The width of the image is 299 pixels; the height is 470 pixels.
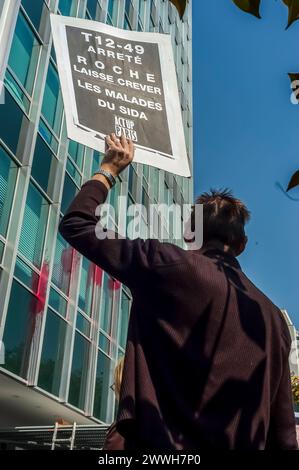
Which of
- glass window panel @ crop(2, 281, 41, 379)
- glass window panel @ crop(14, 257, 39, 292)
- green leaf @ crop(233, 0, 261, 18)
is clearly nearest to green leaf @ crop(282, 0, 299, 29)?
green leaf @ crop(233, 0, 261, 18)

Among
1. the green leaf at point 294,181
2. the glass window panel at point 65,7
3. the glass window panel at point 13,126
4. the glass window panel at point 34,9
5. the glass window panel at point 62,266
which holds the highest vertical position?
the glass window panel at point 65,7

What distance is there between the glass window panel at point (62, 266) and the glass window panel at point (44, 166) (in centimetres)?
119

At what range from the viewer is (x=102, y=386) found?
14.0 metres

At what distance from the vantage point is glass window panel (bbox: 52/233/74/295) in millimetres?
11992

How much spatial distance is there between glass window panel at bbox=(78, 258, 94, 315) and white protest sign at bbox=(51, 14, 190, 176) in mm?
11221

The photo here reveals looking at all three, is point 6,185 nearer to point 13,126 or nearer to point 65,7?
point 13,126

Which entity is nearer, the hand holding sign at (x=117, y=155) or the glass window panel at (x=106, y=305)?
the hand holding sign at (x=117, y=155)

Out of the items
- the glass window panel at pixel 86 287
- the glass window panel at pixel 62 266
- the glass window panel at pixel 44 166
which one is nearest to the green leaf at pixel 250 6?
the glass window panel at pixel 44 166

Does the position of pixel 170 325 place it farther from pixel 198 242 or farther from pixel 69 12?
pixel 69 12

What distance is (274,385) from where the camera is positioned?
172cm

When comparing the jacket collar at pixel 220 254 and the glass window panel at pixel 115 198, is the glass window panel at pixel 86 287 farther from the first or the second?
the jacket collar at pixel 220 254

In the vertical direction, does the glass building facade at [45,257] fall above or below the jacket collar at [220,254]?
above

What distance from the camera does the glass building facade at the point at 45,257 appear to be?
10.3m

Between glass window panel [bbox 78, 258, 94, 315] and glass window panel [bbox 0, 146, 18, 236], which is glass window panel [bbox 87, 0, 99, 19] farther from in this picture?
glass window panel [bbox 78, 258, 94, 315]
